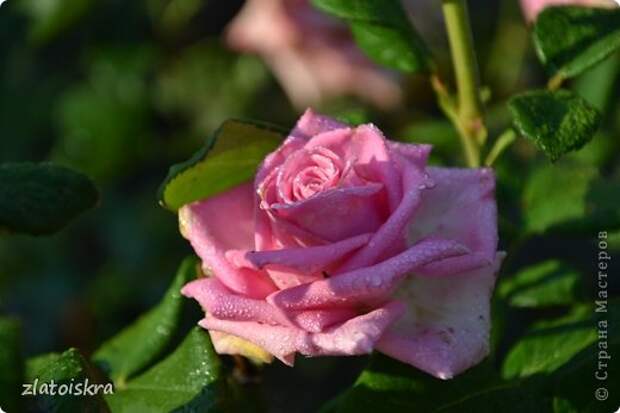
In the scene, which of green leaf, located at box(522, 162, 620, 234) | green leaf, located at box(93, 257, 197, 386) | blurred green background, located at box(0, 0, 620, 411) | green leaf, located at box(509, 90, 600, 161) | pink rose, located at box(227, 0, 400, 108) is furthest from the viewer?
blurred green background, located at box(0, 0, 620, 411)

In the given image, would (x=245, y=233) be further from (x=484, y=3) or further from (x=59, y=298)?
(x=484, y=3)

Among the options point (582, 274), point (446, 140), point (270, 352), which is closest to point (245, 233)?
point (270, 352)

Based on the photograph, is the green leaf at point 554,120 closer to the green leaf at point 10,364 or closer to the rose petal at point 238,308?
the rose petal at point 238,308

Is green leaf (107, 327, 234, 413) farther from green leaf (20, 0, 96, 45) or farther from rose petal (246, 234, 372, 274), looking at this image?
green leaf (20, 0, 96, 45)

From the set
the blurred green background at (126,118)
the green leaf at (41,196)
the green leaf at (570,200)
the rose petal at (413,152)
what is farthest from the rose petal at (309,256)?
the blurred green background at (126,118)

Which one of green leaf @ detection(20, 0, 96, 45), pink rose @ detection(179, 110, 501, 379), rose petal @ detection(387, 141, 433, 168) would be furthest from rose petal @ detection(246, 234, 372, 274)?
green leaf @ detection(20, 0, 96, 45)

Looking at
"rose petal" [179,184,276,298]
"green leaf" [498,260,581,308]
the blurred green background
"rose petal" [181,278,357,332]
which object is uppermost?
"rose petal" [179,184,276,298]
